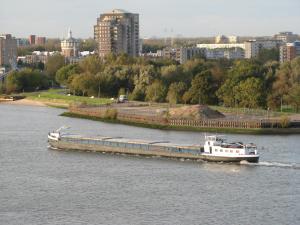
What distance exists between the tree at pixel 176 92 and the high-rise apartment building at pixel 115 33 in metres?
31.6

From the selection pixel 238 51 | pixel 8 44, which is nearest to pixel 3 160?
pixel 8 44

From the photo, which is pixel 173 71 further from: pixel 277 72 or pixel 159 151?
pixel 159 151

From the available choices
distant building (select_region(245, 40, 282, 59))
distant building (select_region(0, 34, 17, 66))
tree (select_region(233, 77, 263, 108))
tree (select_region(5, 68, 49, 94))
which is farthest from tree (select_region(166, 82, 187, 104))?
distant building (select_region(245, 40, 282, 59))

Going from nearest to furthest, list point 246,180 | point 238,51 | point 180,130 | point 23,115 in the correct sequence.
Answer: point 246,180 → point 180,130 → point 23,115 → point 238,51

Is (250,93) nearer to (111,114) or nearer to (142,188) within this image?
(111,114)

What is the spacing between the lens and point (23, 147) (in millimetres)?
27406

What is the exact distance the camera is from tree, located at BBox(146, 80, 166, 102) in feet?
140

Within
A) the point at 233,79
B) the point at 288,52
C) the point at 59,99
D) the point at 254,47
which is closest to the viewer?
the point at 233,79

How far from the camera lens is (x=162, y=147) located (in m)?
26.0

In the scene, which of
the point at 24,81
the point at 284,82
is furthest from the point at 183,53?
the point at 284,82

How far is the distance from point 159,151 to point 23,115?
15133 mm

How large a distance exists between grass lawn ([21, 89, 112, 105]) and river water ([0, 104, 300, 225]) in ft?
53.6

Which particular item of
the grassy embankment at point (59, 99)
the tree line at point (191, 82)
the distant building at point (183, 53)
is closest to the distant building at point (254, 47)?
the distant building at point (183, 53)

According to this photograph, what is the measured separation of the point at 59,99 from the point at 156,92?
687 cm
